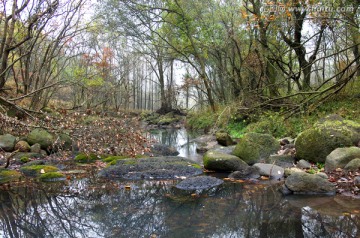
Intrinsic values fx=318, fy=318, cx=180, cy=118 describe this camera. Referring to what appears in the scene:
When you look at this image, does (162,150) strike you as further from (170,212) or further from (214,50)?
(214,50)

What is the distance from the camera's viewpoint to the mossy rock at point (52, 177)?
23.9 feet

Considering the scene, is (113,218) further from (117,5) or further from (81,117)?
(117,5)

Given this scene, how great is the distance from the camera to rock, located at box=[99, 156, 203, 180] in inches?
302

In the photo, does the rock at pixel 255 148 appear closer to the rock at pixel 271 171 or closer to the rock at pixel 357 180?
the rock at pixel 271 171

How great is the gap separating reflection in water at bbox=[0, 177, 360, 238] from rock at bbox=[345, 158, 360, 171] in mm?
1350

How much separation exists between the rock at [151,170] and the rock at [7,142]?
4.16 m

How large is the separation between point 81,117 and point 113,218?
15.4ft

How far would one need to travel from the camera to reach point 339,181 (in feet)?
19.8

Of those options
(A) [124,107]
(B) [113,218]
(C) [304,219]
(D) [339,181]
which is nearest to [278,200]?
(C) [304,219]

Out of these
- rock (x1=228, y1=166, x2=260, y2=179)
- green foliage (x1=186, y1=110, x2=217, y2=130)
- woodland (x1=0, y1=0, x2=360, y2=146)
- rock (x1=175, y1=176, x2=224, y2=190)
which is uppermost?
woodland (x1=0, y1=0, x2=360, y2=146)

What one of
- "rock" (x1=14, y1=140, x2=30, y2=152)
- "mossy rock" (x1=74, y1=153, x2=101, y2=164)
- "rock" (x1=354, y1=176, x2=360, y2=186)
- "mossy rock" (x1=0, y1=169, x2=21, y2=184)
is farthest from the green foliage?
"rock" (x1=354, y1=176, x2=360, y2=186)

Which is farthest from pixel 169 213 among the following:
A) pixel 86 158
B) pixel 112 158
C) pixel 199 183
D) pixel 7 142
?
pixel 7 142

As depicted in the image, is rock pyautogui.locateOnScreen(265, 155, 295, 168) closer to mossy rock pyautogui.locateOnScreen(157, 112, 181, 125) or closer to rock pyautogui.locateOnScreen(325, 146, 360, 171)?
rock pyautogui.locateOnScreen(325, 146, 360, 171)

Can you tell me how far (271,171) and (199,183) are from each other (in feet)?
5.92
